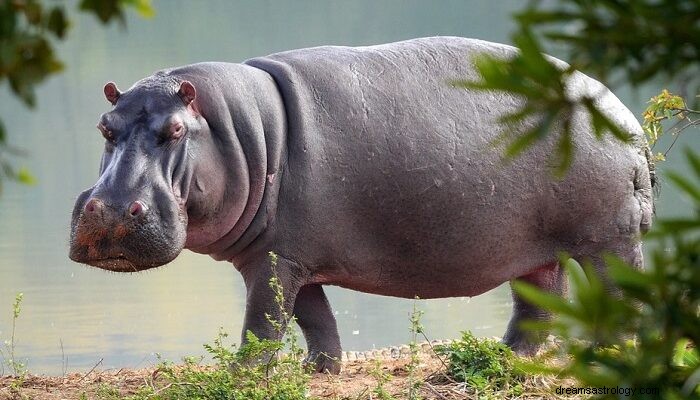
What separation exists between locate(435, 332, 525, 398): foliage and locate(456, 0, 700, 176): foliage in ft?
10.0

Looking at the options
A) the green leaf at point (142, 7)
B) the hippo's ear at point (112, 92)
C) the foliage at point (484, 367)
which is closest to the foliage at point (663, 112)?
the foliage at point (484, 367)

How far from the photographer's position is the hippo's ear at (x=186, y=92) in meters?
4.22

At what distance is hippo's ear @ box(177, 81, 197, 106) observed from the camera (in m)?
4.22

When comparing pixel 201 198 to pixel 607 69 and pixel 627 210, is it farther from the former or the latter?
pixel 607 69

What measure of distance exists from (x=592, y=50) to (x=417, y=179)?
3524 mm

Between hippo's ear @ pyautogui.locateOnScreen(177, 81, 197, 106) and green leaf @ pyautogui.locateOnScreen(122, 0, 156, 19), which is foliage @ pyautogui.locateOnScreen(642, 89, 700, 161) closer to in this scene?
hippo's ear @ pyautogui.locateOnScreen(177, 81, 197, 106)

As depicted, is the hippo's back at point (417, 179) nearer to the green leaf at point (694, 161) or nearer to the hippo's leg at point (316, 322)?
the hippo's leg at point (316, 322)

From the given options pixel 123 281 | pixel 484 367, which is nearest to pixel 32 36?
pixel 484 367

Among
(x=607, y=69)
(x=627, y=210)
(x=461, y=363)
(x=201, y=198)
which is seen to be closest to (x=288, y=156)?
(x=201, y=198)

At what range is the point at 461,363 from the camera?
4.34 meters

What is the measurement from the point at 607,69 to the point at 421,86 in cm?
368

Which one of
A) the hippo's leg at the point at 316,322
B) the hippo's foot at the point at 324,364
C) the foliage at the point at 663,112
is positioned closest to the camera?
the hippo's foot at the point at 324,364

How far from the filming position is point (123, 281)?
437 inches

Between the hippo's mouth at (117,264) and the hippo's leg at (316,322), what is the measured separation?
1031 mm
